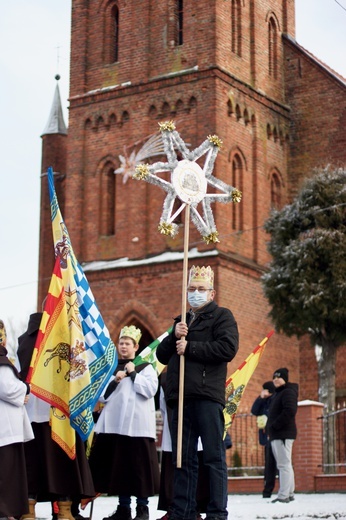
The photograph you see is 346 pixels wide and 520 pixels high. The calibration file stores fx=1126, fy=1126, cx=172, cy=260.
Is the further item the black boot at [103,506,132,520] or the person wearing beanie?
the person wearing beanie

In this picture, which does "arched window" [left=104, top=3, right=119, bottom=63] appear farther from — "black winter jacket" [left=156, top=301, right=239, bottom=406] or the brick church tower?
"black winter jacket" [left=156, top=301, right=239, bottom=406]

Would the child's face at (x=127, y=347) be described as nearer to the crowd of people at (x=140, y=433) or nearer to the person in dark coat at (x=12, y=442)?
the crowd of people at (x=140, y=433)

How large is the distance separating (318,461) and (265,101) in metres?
14.3

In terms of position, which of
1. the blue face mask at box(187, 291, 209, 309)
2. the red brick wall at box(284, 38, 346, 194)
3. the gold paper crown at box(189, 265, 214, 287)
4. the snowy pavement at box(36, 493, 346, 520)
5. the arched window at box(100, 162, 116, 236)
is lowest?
the snowy pavement at box(36, 493, 346, 520)

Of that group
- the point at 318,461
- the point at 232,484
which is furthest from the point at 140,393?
the point at 232,484

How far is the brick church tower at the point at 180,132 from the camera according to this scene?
27.9m

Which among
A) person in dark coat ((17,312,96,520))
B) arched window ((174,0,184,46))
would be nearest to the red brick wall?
arched window ((174,0,184,46))

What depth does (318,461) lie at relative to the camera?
17875 millimetres

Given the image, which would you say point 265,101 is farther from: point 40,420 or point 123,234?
point 40,420

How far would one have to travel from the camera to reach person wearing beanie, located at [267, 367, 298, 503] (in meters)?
14.9

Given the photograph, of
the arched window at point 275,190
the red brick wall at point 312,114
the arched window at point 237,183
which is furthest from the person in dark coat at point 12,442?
the red brick wall at point 312,114

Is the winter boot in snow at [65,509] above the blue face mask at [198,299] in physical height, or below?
below

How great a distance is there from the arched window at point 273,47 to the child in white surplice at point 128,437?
68.1 ft

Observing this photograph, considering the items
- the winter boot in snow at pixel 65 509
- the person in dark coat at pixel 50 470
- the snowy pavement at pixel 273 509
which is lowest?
the snowy pavement at pixel 273 509
